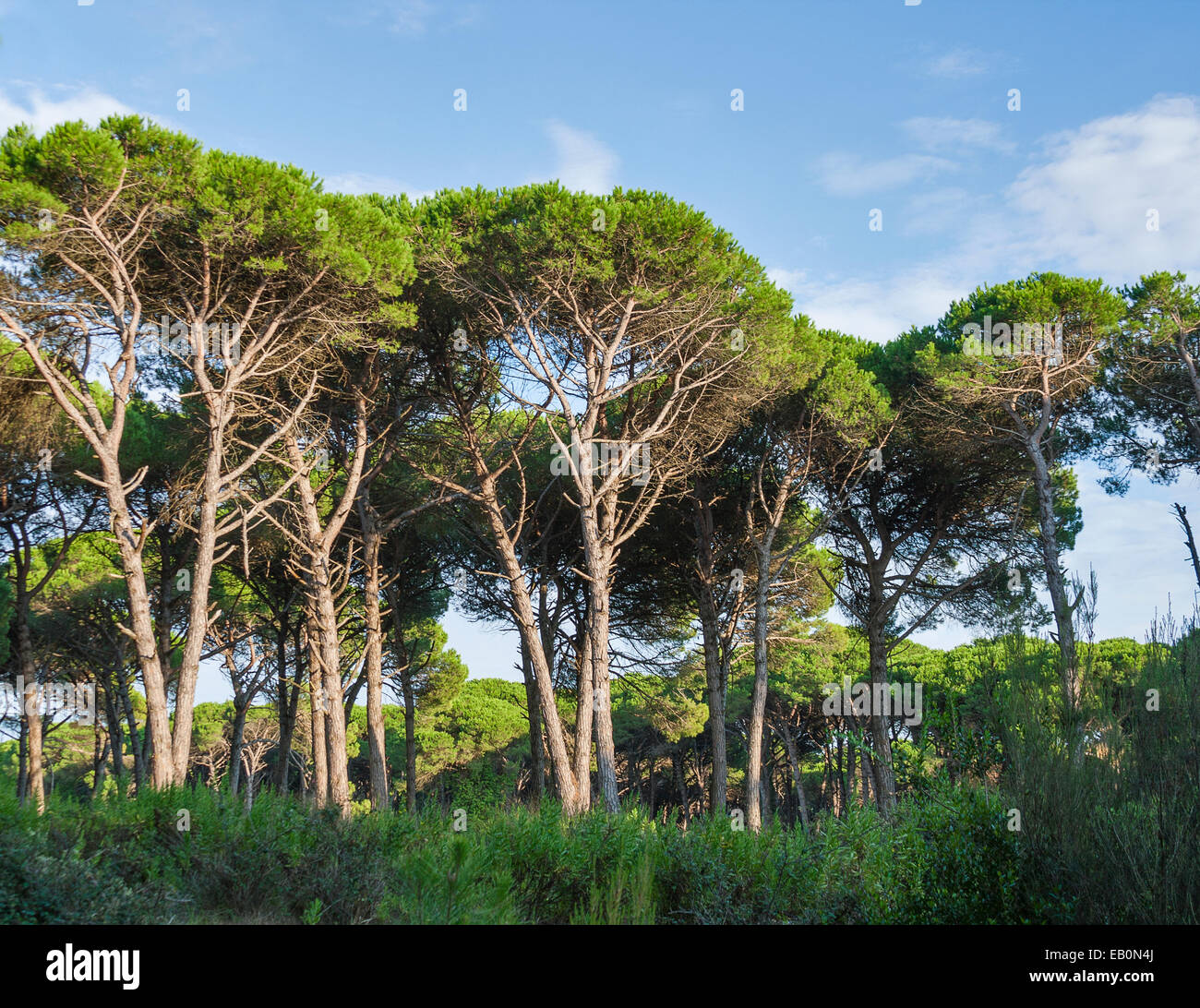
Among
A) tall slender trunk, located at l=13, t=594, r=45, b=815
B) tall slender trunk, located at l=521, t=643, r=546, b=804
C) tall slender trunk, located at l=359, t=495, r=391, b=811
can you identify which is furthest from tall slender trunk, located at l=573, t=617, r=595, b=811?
tall slender trunk, located at l=13, t=594, r=45, b=815

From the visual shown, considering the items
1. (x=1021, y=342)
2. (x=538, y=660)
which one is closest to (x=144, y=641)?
(x=538, y=660)

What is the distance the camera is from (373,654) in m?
15.5

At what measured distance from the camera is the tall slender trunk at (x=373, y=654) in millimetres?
15094

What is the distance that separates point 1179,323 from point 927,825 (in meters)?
14.8

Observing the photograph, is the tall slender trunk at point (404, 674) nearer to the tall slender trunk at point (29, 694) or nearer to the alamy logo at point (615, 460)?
the alamy logo at point (615, 460)

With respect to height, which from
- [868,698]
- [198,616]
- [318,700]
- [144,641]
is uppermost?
[198,616]

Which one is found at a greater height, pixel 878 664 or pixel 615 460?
pixel 615 460

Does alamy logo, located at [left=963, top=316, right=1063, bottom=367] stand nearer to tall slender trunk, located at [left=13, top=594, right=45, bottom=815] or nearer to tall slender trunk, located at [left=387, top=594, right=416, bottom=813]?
tall slender trunk, located at [left=387, top=594, right=416, bottom=813]

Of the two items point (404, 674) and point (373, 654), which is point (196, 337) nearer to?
point (373, 654)

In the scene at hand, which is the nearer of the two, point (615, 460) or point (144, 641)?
point (144, 641)
